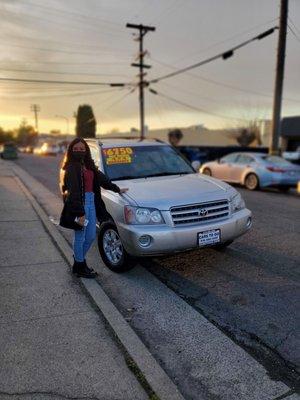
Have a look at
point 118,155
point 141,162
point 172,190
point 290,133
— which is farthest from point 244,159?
point 290,133

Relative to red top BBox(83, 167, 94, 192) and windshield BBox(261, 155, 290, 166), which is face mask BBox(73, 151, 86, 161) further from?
windshield BBox(261, 155, 290, 166)

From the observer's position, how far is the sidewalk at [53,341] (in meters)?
3.05

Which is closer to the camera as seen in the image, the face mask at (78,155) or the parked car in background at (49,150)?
the face mask at (78,155)

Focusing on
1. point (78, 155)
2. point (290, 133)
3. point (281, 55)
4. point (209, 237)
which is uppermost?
point (281, 55)

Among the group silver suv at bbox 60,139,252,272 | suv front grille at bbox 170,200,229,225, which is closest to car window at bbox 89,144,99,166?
silver suv at bbox 60,139,252,272

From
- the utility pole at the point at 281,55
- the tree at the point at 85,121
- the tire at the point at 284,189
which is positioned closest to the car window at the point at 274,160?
the tire at the point at 284,189

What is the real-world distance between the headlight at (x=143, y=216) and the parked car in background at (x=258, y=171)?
1036 centimetres

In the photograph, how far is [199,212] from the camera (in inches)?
205

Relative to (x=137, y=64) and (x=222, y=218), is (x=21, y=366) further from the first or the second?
(x=137, y=64)

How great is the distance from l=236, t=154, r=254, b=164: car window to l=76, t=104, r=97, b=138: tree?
233ft

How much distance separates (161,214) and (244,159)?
37.6 ft

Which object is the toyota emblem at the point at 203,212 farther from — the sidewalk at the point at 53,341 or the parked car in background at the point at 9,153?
the parked car in background at the point at 9,153

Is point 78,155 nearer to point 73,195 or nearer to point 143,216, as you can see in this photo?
point 73,195

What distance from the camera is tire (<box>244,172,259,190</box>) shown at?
1491 centimetres
